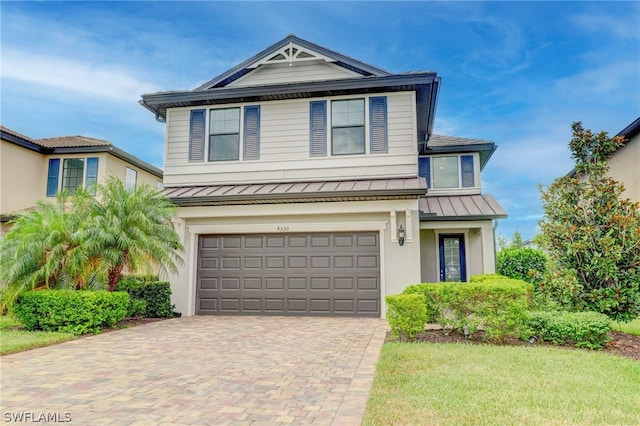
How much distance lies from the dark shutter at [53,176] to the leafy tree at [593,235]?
18.6 m

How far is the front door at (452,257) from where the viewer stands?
1520 centimetres

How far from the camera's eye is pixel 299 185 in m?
11.5

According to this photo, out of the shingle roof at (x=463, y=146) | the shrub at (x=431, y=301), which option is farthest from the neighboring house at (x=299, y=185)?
the shrub at (x=431, y=301)

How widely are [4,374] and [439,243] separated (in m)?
13.2

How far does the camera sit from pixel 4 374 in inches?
211

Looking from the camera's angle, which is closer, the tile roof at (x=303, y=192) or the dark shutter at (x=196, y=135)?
the tile roof at (x=303, y=192)

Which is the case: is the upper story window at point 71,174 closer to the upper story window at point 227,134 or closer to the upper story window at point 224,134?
the upper story window at point 227,134

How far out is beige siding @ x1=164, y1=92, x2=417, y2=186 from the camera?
1149 cm

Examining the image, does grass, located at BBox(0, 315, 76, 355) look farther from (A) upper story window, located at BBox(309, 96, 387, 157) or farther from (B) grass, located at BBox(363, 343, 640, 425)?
(A) upper story window, located at BBox(309, 96, 387, 157)

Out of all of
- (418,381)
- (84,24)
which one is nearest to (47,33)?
(84,24)

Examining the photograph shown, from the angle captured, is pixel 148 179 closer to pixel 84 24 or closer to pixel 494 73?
pixel 84 24

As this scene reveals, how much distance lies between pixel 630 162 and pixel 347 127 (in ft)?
31.3

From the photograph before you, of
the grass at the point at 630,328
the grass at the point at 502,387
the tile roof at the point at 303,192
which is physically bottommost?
the grass at the point at 502,387

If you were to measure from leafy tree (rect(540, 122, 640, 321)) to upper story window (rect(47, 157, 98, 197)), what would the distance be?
17345 mm
